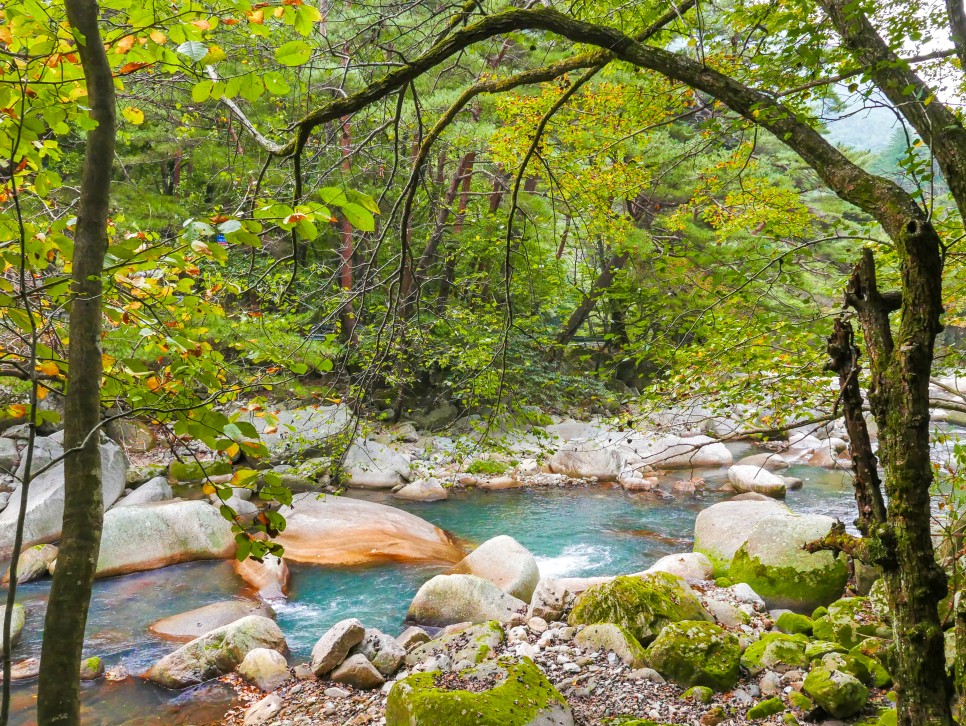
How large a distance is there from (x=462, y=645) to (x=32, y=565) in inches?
194

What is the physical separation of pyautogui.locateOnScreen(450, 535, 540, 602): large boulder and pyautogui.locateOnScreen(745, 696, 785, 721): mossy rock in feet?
9.53

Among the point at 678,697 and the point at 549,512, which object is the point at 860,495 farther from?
the point at 549,512

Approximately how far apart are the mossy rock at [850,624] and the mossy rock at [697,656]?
1023 millimetres

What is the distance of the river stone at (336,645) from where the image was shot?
4.77 m

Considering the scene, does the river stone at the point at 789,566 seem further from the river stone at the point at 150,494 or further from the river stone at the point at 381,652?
the river stone at the point at 150,494

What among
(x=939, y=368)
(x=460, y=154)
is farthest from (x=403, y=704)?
(x=460, y=154)

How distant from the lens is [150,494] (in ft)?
27.1

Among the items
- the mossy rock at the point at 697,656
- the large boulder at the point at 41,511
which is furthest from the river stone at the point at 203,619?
the mossy rock at the point at 697,656

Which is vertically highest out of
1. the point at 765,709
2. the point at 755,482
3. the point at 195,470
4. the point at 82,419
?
the point at 82,419

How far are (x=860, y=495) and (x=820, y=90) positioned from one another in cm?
271

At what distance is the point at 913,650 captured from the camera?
73.7 inches

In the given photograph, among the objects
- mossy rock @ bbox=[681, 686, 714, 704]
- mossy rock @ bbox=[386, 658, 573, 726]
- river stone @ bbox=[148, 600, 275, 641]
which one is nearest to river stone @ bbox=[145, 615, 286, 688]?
river stone @ bbox=[148, 600, 275, 641]

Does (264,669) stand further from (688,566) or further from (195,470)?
(688,566)

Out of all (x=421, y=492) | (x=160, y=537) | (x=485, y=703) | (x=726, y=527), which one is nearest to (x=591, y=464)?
(x=421, y=492)
